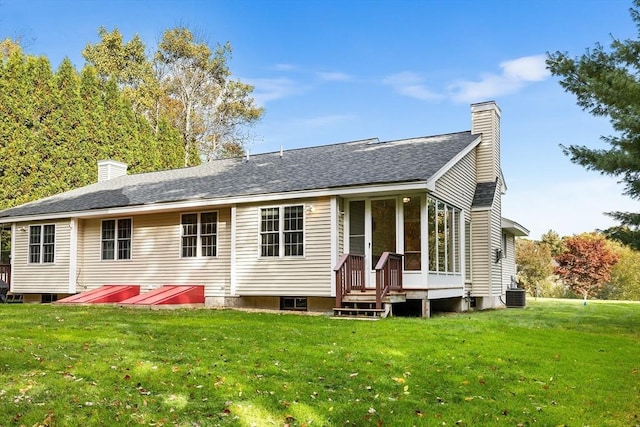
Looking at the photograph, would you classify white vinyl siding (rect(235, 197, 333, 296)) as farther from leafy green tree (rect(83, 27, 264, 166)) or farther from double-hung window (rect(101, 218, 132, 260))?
leafy green tree (rect(83, 27, 264, 166))

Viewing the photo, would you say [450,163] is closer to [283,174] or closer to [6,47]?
[283,174]

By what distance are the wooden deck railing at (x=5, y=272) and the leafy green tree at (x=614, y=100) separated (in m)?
17.9

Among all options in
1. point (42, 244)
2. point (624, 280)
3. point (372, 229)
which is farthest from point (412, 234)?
point (624, 280)

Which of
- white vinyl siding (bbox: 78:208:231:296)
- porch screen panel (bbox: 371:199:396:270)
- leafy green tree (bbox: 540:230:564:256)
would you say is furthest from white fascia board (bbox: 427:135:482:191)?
leafy green tree (bbox: 540:230:564:256)

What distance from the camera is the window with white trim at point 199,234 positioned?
16.2m

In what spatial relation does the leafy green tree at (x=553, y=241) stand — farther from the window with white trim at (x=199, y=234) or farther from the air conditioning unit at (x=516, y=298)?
the window with white trim at (x=199, y=234)

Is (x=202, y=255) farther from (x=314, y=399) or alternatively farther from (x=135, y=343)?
(x=314, y=399)

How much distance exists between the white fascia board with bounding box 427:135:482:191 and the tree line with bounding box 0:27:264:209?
1883cm

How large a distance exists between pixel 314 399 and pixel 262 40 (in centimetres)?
2923

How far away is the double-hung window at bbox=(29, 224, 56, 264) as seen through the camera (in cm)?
1923

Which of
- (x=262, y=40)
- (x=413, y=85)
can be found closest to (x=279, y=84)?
(x=262, y=40)

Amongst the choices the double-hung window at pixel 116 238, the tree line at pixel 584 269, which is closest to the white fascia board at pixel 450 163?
the double-hung window at pixel 116 238

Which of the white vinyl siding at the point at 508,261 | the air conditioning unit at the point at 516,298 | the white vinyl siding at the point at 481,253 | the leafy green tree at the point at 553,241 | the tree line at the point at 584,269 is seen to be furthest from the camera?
the leafy green tree at the point at 553,241

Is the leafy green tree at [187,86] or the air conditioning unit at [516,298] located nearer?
the air conditioning unit at [516,298]
